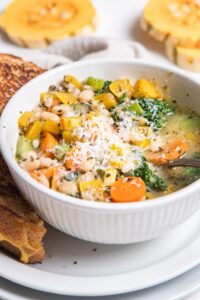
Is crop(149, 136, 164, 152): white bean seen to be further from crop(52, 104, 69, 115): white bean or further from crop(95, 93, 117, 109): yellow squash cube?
crop(52, 104, 69, 115): white bean

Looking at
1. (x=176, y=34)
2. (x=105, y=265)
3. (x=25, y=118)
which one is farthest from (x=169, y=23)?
(x=105, y=265)

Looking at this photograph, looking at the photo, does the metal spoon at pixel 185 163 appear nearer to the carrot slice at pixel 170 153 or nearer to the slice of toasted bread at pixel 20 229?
the carrot slice at pixel 170 153

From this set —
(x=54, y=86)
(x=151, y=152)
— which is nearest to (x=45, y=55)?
(x=54, y=86)

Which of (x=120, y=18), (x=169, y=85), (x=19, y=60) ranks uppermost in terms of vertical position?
(x=169, y=85)

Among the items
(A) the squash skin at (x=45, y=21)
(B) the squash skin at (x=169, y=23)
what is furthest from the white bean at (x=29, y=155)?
(B) the squash skin at (x=169, y=23)

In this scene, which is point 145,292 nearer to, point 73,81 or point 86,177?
point 86,177

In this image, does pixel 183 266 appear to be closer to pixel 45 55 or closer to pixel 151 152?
pixel 151 152

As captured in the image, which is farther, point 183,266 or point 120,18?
point 120,18

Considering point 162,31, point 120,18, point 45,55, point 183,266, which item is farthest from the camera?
point 120,18
